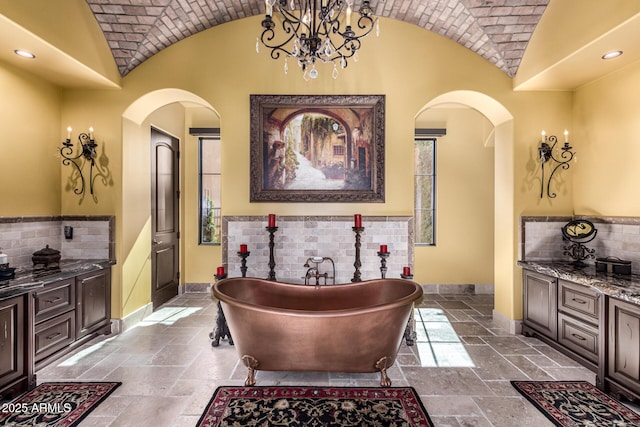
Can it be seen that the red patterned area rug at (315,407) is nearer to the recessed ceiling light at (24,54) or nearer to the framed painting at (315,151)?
the framed painting at (315,151)

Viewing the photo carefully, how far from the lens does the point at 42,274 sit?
2.76 m

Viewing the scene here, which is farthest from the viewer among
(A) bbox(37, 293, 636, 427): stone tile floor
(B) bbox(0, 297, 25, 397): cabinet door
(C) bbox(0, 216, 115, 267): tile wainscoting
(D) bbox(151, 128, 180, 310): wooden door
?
(D) bbox(151, 128, 180, 310): wooden door

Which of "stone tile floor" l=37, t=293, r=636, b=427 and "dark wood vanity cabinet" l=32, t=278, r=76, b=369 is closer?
"stone tile floor" l=37, t=293, r=636, b=427

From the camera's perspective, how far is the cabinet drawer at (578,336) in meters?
2.63

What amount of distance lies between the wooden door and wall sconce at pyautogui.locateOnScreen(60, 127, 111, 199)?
30.2 inches

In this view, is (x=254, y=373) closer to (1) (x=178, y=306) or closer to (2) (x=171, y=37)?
(1) (x=178, y=306)

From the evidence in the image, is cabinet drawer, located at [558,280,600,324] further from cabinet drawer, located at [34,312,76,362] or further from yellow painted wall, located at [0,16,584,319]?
cabinet drawer, located at [34,312,76,362]

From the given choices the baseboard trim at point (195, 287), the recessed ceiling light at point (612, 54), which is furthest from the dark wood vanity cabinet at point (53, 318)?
the recessed ceiling light at point (612, 54)

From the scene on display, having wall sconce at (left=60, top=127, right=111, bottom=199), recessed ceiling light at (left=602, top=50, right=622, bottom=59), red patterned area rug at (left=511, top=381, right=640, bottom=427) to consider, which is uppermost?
recessed ceiling light at (left=602, top=50, right=622, bottom=59)

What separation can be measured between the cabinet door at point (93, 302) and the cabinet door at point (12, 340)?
0.64m

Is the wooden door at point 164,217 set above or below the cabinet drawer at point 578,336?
above

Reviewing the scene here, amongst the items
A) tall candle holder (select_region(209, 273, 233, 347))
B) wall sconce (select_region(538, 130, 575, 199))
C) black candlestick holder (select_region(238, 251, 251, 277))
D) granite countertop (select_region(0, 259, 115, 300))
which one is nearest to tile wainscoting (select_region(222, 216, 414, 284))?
black candlestick holder (select_region(238, 251, 251, 277))

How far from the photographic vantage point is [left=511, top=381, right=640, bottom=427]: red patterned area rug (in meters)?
2.07

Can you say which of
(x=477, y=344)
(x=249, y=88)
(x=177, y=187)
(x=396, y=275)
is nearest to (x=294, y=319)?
(x=396, y=275)
